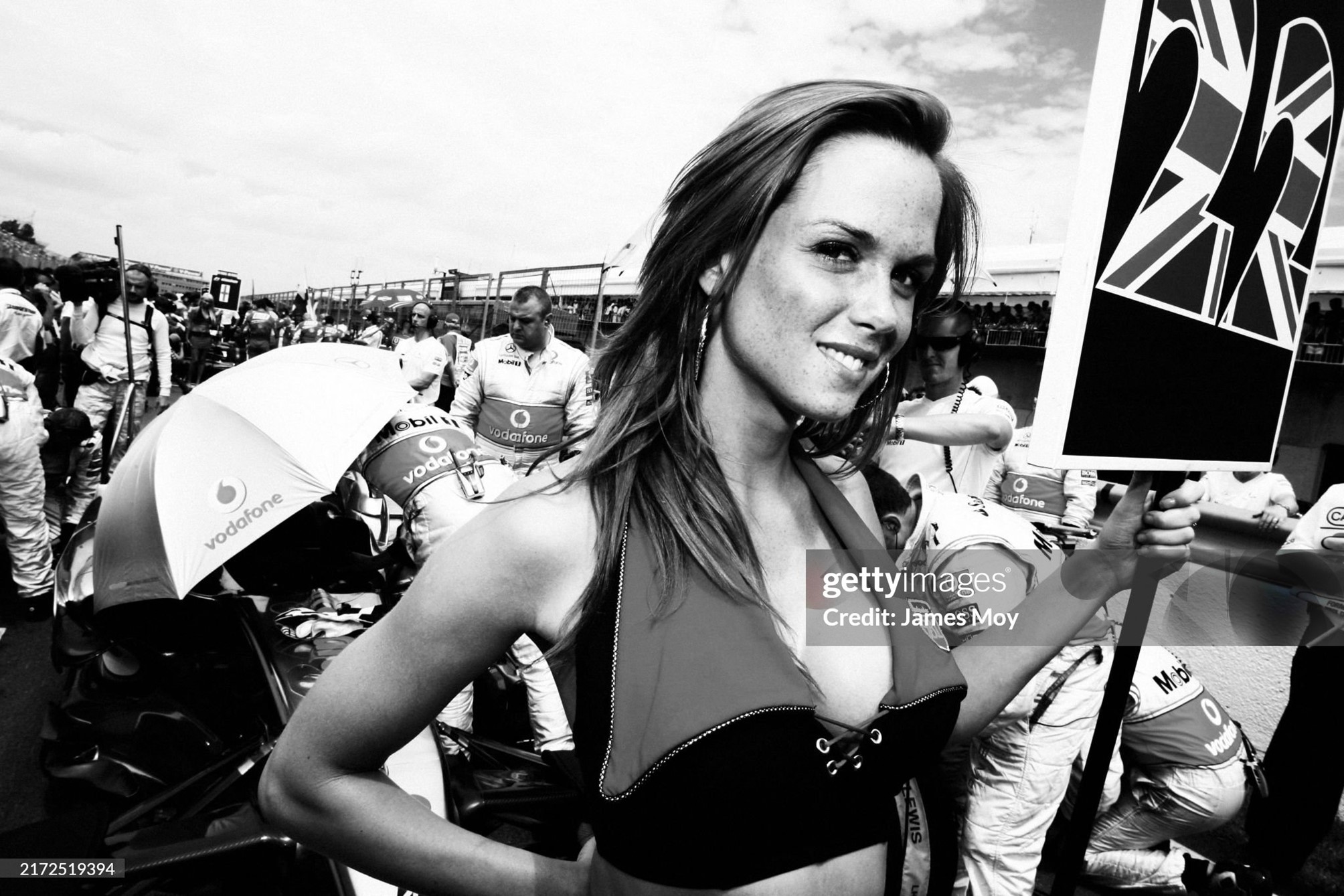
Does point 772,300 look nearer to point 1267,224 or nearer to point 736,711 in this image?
point 736,711

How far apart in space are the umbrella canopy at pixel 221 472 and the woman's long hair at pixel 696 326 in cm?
198

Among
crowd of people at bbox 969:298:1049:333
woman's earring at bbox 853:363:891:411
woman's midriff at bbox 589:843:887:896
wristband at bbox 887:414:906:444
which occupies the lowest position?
woman's midriff at bbox 589:843:887:896

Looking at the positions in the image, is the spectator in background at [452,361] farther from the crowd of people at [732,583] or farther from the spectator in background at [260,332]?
the crowd of people at [732,583]

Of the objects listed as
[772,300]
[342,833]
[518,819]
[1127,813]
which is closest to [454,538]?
[342,833]

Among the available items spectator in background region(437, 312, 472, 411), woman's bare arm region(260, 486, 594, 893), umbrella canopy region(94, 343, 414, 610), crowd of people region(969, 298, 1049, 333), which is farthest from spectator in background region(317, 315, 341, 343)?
woman's bare arm region(260, 486, 594, 893)

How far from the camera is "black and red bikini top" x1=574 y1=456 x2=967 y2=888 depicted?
3.09 ft

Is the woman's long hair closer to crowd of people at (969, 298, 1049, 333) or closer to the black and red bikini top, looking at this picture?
the black and red bikini top

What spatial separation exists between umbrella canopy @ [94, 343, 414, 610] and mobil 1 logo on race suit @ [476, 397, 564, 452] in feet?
8.68

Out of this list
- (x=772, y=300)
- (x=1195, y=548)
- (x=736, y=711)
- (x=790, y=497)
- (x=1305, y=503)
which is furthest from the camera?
(x=1305, y=503)

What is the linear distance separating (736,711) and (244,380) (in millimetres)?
2967

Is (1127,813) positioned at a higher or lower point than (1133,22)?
lower

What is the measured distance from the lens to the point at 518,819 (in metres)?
2.40

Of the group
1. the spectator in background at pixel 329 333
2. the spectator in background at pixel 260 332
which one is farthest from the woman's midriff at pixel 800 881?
the spectator in background at pixel 329 333

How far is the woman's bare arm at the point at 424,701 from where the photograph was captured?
986mm
